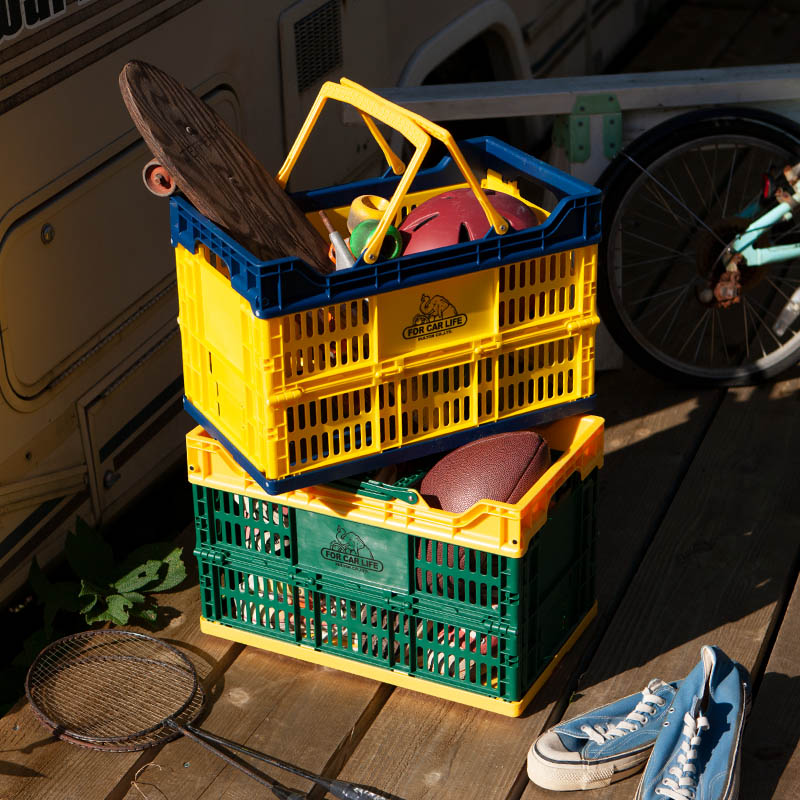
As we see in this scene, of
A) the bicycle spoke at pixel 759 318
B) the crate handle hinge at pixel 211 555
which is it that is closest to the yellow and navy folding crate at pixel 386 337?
the crate handle hinge at pixel 211 555

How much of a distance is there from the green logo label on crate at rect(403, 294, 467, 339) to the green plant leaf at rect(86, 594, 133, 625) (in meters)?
1.17

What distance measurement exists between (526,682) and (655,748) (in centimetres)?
39

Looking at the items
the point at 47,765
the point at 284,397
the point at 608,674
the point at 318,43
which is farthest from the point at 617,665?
the point at 318,43

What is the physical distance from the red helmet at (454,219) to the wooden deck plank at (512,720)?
1083mm

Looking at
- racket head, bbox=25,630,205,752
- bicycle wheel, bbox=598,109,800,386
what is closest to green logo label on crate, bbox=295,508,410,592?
racket head, bbox=25,630,205,752

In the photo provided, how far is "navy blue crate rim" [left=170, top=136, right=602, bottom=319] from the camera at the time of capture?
2975 millimetres

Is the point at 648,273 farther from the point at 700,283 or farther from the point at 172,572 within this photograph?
the point at 172,572

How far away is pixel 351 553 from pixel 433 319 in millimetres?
615

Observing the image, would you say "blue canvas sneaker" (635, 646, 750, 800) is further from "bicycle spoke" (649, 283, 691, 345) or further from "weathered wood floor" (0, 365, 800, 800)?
"bicycle spoke" (649, 283, 691, 345)

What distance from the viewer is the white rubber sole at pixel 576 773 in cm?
312

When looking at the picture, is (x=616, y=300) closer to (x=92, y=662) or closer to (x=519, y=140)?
(x=519, y=140)

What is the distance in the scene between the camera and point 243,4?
4219 millimetres

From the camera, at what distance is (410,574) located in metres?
3.28

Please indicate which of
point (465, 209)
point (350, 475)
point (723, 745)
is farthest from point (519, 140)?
point (723, 745)
